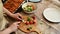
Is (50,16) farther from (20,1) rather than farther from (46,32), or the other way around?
(20,1)

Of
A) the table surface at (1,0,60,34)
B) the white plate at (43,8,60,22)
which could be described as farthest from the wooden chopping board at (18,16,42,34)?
the white plate at (43,8,60,22)

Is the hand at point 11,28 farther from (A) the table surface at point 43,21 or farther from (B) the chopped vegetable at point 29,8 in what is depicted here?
(B) the chopped vegetable at point 29,8

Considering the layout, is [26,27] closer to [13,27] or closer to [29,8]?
[13,27]

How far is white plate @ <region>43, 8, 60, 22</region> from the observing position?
3.63 feet

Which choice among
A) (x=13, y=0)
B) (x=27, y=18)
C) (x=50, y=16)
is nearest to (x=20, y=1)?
(x=13, y=0)

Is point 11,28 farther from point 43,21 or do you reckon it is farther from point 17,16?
point 43,21

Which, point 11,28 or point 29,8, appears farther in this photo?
point 29,8

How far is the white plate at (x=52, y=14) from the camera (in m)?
1.11

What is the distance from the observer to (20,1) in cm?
121

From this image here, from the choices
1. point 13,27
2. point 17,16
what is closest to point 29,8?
point 17,16

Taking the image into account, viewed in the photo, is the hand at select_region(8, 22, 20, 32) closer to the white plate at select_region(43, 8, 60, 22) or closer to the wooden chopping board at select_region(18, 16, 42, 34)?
the wooden chopping board at select_region(18, 16, 42, 34)

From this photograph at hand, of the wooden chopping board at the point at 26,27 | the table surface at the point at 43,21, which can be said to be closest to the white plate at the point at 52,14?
the table surface at the point at 43,21

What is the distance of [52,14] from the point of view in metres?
1.16

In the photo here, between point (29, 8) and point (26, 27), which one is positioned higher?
point (29, 8)
